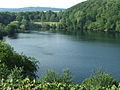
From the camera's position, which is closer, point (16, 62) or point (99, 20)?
point (16, 62)

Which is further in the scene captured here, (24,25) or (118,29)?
(24,25)

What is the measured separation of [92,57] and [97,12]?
125103mm

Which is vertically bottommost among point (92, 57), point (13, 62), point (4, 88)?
point (92, 57)

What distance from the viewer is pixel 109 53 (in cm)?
8388

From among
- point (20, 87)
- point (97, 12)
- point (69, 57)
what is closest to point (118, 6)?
point (97, 12)

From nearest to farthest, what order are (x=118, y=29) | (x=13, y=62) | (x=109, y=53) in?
(x=13, y=62), (x=109, y=53), (x=118, y=29)

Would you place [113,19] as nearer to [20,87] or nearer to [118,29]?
[118,29]

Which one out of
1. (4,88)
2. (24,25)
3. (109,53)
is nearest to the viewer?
(4,88)

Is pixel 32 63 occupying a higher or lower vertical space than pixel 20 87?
lower

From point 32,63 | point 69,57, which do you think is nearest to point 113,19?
point 69,57

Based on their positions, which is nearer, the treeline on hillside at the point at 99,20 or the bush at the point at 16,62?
the bush at the point at 16,62

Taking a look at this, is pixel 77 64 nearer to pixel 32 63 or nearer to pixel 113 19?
pixel 32 63

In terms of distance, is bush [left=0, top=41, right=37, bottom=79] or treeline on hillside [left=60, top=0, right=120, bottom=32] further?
treeline on hillside [left=60, top=0, right=120, bottom=32]

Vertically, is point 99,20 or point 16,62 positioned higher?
point 99,20
